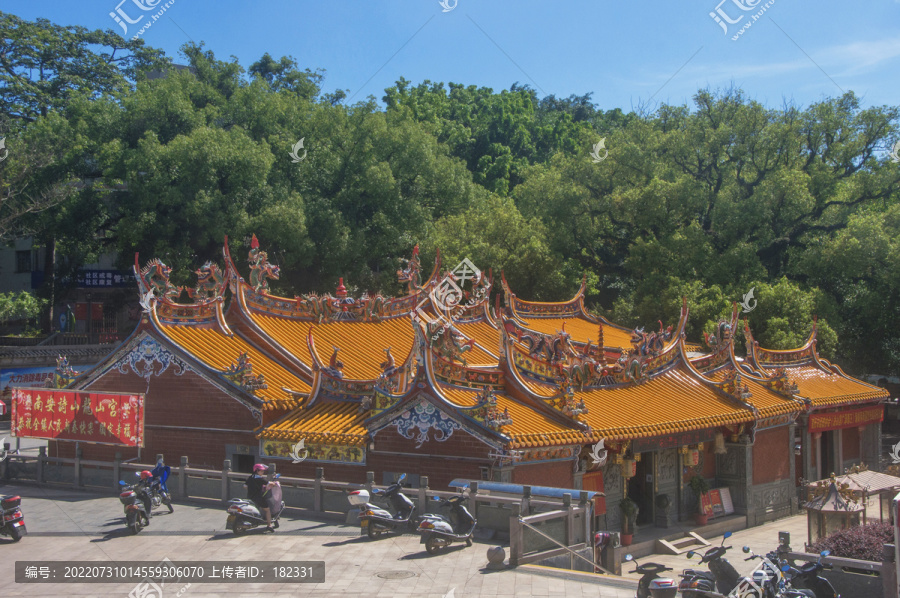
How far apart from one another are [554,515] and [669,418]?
251 inches

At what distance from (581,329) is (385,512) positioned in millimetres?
14862

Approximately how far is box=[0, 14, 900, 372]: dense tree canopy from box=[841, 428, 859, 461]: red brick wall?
433 cm

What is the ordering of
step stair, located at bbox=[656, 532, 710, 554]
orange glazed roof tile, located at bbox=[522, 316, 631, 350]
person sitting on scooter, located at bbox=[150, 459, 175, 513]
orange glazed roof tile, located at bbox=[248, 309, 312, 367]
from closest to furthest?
person sitting on scooter, located at bbox=[150, 459, 175, 513] → step stair, located at bbox=[656, 532, 710, 554] → orange glazed roof tile, located at bbox=[248, 309, 312, 367] → orange glazed roof tile, located at bbox=[522, 316, 631, 350]

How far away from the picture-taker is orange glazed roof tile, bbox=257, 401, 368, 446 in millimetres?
15969

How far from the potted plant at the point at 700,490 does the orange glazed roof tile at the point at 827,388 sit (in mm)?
4652

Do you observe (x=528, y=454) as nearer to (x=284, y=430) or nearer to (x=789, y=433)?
(x=284, y=430)

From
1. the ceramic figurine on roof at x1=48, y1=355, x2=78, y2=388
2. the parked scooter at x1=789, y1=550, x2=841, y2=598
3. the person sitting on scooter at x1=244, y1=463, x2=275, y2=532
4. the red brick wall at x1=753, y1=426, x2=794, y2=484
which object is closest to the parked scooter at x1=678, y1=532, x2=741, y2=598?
the parked scooter at x1=789, y1=550, x2=841, y2=598

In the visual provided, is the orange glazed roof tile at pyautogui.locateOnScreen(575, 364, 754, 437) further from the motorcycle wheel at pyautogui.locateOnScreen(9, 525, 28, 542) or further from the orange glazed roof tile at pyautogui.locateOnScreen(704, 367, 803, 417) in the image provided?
the motorcycle wheel at pyautogui.locateOnScreen(9, 525, 28, 542)

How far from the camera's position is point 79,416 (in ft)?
59.4

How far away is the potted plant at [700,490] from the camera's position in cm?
1898

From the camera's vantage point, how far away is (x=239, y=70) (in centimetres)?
4669

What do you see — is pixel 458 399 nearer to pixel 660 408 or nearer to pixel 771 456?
pixel 660 408

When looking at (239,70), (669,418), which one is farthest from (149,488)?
(239,70)

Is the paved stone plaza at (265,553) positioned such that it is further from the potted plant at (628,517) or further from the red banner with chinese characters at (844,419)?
the red banner with chinese characters at (844,419)
